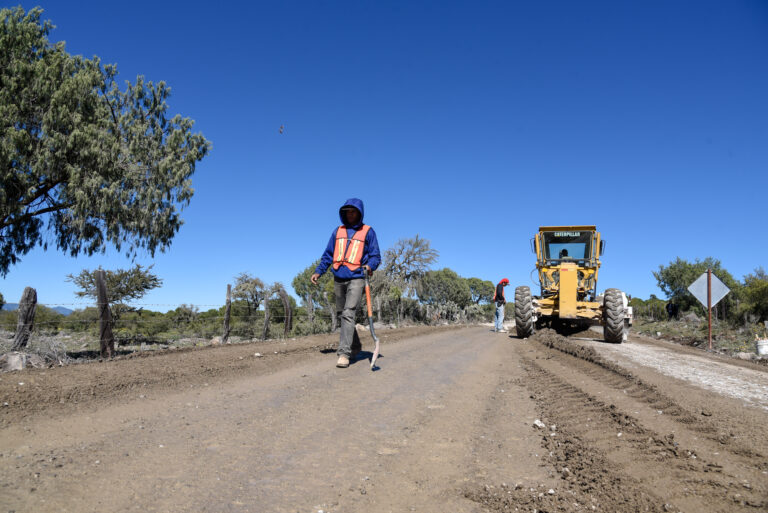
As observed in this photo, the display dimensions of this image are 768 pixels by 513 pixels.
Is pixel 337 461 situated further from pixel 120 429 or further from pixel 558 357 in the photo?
pixel 558 357

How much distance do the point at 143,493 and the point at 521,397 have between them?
3.92 metres

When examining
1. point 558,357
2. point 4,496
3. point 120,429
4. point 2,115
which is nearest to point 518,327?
point 558,357

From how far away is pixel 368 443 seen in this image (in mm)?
3473

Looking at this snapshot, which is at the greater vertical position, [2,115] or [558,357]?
[2,115]

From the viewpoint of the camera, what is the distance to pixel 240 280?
1814 centimetres

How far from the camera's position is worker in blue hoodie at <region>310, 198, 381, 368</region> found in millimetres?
6754

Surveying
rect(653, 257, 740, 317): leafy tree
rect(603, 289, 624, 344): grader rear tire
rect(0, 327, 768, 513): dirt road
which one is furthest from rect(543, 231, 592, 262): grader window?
rect(653, 257, 740, 317): leafy tree

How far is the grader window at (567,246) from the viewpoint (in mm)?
15938

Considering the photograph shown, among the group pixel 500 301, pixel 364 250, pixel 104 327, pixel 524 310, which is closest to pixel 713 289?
pixel 524 310

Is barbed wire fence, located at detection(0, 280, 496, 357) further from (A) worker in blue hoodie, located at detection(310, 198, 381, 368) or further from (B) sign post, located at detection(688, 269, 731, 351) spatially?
(B) sign post, located at detection(688, 269, 731, 351)

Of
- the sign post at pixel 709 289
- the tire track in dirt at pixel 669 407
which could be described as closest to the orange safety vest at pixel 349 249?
the tire track in dirt at pixel 669 407

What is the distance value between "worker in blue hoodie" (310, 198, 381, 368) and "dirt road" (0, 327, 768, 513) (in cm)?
105

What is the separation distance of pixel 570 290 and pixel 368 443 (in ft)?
40.7

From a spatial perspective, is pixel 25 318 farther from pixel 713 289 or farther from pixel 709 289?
pixel 713 289
